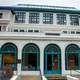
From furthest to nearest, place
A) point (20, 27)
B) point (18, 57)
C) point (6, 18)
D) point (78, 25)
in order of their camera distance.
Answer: point (78, 25), point (20, 27), point (6, 18), point (18, 57)

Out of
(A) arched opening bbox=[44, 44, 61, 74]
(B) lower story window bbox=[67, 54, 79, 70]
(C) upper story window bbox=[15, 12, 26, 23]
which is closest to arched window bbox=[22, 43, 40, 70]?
(A) arched opening bbox=[44, 44, 61, 74]

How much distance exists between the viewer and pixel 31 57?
32.0 metres

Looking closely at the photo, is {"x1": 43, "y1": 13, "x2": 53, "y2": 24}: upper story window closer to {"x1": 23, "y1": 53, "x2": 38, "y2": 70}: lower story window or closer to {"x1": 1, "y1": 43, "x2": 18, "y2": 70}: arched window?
{"x1": 23, "y1": 53, "x2": 38, "y2": 70}: lower story window

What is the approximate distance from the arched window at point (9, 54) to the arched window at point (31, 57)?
1.18 metres

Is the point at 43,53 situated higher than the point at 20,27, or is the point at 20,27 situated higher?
the point at 20,27

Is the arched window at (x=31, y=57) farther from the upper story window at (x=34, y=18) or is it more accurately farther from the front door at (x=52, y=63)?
the upper story window at (x=34, y=18)

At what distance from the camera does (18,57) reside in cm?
3136

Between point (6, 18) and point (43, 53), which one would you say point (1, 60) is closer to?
point (43, 53)

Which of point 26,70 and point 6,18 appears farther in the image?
point 6,18

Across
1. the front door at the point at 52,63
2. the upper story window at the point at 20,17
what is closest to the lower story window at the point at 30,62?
the front door at the point at 52,63

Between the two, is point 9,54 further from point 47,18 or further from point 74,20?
point 74,20

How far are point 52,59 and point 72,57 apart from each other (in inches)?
108

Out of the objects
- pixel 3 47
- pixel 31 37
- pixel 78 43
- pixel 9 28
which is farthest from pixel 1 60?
pixel 78 43

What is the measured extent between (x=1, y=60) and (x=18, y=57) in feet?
7.41
